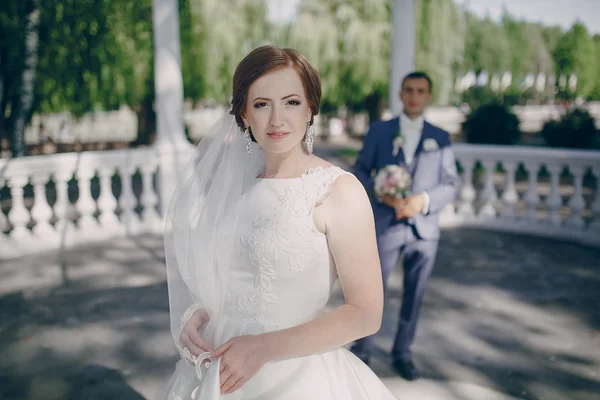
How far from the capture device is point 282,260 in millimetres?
1584

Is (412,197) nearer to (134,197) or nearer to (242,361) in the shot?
(242,361)

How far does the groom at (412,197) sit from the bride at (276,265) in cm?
203

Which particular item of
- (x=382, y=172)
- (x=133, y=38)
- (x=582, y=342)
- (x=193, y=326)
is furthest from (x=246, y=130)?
(x=133, y=38)

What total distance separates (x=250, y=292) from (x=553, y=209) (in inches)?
273

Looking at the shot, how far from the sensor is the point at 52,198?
1287 cm

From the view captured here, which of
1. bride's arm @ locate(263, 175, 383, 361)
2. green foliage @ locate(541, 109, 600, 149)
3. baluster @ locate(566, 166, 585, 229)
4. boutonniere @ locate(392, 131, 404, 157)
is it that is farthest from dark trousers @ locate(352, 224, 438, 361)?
green foliage @ locate(541, 109, 600, 149)

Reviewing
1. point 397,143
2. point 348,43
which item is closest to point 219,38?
point 348,43

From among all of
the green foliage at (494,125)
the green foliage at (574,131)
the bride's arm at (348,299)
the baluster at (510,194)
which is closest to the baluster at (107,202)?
the baluster at (510,194)

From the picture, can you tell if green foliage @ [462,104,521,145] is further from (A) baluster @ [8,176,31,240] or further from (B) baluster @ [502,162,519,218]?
(A) baluster @ [8,176,31,240]

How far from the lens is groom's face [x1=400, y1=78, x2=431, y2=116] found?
3.68m

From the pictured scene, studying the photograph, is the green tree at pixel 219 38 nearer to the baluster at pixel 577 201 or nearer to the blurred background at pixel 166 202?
the blurred background at pixel 166 202

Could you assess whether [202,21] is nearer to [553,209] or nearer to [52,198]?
[52,198]

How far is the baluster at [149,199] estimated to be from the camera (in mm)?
7736

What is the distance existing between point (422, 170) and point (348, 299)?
244 cm
